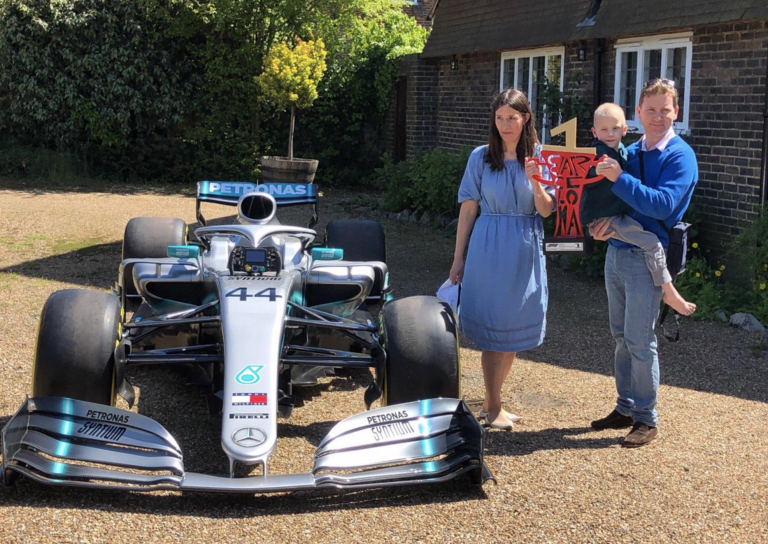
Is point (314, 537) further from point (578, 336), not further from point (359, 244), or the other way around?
point (578, 336)

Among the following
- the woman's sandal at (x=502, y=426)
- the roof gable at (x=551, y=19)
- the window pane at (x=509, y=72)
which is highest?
the roof gable at (x=551, y=19)

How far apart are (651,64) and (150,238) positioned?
646 cm

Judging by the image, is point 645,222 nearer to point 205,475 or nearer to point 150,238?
point 205,475

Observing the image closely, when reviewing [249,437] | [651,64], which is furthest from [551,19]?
[249,437]

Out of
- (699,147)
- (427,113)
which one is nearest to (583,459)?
(699,147)

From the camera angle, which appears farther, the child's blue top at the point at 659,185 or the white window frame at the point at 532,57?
the white window frame at the point at 532,57

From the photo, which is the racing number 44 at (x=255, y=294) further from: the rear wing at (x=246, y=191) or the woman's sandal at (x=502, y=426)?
the rear wing at (x=246, y=191)

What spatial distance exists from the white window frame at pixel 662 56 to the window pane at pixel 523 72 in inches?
99.9

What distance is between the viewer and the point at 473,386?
6.19m

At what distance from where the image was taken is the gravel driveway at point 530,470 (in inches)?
153

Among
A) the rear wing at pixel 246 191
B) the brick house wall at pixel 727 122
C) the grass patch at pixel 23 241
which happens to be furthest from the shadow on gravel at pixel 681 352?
the grass patch at pixel 23 241

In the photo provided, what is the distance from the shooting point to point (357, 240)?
728 cm

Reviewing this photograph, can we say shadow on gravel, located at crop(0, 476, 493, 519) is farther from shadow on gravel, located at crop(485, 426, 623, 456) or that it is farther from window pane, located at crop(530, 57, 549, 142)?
window pane, located at crop(530, 57, 549, 142)

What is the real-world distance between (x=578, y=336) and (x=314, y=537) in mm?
4307
